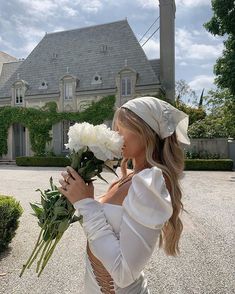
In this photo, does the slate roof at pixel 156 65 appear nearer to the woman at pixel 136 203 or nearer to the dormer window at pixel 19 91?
the dormer window at pixel 19 91

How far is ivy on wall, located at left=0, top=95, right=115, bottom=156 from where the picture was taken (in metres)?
21.9

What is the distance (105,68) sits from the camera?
22.9m

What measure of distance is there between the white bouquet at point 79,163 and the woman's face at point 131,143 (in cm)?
6

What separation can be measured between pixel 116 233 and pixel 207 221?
18.0 ft

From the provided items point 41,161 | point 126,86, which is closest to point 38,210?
point 41,161

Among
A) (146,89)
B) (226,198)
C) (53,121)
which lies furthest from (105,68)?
(226,198)

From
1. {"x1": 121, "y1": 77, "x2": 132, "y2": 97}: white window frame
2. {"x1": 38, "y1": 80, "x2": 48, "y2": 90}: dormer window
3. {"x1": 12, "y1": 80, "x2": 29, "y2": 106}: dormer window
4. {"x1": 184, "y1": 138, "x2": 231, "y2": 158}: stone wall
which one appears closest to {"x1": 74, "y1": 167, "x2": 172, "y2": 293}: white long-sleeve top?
{"x1": 184, "y1": 138, "x2": 231, "y2": 158}: stone wall

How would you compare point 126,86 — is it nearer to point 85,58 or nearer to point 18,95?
point 85,58

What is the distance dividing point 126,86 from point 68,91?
15.4 feet

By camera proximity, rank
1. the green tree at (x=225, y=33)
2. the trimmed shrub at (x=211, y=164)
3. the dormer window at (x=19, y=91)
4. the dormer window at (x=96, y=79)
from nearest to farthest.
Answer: the green tree at (x=225, y=33) < the trimmed shrub at (x=211, y=164) < the dormer window at (x=96, y=79) < the dormer window at (x=19, y=91)

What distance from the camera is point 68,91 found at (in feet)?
76.4

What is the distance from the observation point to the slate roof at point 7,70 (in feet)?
89.9

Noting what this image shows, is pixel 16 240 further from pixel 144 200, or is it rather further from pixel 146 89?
pixel 146 89

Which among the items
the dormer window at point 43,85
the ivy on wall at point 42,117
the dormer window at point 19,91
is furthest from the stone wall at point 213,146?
the dormer window at point 19,91
